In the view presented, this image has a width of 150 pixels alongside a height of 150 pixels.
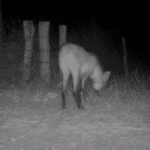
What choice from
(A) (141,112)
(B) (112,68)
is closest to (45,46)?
(B) (112,68)

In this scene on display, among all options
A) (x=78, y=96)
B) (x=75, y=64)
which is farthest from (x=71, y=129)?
(x=75, y=64)

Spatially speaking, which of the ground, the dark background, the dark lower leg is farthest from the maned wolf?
the dark background

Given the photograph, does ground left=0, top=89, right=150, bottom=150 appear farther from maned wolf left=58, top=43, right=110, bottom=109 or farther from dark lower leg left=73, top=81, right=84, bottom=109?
maned wolf left=58, top=43, right=110, bottom=109

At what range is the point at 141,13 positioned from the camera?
67.4ft

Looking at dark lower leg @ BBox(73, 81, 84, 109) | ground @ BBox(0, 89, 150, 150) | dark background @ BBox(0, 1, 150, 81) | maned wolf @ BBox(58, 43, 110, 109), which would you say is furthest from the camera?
dark background @ BBox(0, 1, 150, 81)

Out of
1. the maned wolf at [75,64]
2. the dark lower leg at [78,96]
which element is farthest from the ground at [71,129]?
the maned wolf at [75,64]

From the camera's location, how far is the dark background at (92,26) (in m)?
15.6

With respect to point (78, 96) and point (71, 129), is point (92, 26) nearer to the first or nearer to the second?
point (78, 96)

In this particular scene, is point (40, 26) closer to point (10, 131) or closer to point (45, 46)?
point (45, 46)

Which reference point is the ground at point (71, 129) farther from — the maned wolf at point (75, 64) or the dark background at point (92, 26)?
the dark background at point (92, 26)

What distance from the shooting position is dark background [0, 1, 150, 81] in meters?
15.6

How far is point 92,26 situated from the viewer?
1908 cm

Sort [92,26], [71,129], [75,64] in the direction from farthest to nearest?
[92,26], [75,64], [71,129]

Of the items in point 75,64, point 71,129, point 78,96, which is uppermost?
point 75,64
